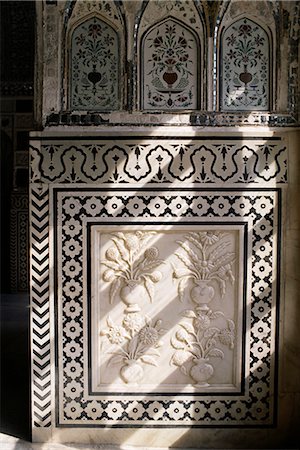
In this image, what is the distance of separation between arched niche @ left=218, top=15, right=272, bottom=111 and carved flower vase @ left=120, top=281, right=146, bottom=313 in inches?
28.8

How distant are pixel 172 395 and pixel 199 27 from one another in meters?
1.38

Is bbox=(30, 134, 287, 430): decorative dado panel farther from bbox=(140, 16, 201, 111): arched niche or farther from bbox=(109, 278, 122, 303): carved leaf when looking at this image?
bbox=(140, 16, 201, 111): arched niche

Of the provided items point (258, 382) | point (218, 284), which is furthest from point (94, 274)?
Answer: point (258, 382)

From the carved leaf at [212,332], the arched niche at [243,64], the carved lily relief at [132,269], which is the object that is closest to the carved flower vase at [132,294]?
the carved lily relief at [132,269]

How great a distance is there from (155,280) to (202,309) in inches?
8.2

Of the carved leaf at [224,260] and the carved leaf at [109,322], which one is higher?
the carved leaf at [224,260]

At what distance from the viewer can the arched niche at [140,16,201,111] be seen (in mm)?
2131

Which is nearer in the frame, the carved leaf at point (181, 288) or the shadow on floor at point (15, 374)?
the carved leaf at point (181, 288)

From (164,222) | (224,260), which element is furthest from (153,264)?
(224,260)

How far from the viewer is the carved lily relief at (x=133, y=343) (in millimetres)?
2162

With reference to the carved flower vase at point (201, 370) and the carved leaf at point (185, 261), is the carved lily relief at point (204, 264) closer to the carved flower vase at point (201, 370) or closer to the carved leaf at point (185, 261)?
the carved leaf at point (185, 261)

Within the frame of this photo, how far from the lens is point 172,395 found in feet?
7.16

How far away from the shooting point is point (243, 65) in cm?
214

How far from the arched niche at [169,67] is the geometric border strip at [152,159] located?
15cm
